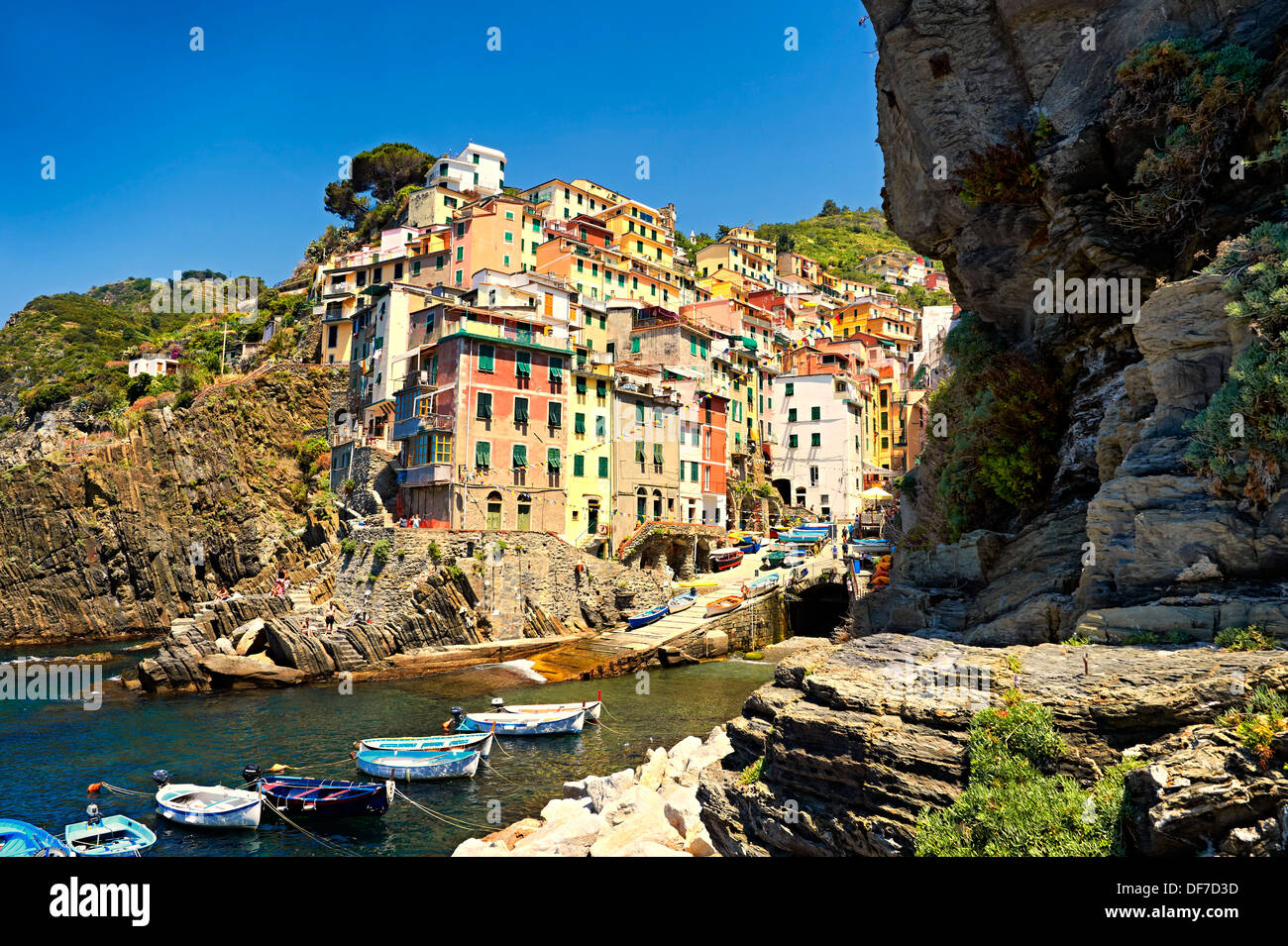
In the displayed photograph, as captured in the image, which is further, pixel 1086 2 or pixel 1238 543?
pixel 1086 2

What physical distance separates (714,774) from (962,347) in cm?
1603

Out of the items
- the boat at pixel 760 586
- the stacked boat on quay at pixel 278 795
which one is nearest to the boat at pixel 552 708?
the stacked boat on quay at pixel 278 795

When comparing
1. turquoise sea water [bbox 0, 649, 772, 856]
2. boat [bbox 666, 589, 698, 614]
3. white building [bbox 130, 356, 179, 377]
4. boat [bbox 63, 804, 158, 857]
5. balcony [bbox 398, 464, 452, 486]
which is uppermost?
white building [bbox 130, 356, 179, 377]

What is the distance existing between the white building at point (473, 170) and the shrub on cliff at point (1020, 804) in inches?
3512

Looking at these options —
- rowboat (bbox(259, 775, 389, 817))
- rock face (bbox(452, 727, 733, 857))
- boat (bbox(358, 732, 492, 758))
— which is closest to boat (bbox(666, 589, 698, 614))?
boat (bbox(358, 732, 492, 758))

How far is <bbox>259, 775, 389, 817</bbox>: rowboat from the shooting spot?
19.9 meters

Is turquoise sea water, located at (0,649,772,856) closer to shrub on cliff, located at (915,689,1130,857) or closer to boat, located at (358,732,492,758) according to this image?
boat, located at (358,732,492,758)

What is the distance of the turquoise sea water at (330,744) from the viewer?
64.1 feet

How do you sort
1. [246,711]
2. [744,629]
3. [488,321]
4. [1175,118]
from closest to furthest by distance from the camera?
1. [1175,118]
2. [246,711]
3. [744,629]
4. [488,321]

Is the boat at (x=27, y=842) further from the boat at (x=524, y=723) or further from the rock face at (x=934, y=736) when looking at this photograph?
the rock face at (x=934, y=736)

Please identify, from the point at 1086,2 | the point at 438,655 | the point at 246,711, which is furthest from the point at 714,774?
the point at 438,655

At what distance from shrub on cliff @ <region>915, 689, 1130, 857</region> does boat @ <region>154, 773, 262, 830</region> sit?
58.3 feet
